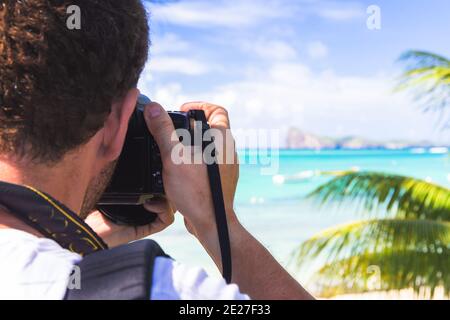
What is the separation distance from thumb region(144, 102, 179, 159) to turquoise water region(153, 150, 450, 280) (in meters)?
0.25

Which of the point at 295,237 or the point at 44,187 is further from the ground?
the point at 44,187

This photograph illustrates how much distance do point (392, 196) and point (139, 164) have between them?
3963 millimetres

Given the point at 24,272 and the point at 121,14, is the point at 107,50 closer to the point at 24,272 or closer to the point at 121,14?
the point at 121,14

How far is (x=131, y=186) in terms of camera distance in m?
1.29

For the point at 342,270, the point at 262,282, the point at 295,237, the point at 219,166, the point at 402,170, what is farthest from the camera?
the point at 402,170

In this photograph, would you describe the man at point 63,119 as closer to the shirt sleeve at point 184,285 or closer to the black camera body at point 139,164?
the shirt sleeve at point 184,285

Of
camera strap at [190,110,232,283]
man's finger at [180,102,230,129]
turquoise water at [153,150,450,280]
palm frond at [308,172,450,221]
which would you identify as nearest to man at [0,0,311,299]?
camera strap at [190,110,232,283]

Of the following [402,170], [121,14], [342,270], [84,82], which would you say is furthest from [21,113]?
[402,170]

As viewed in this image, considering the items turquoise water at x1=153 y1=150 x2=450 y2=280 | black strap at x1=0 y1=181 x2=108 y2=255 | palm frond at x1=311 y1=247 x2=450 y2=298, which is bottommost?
turquoise water at x1=153 y1=150 x2=450 y2=280

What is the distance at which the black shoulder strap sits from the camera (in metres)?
0.72

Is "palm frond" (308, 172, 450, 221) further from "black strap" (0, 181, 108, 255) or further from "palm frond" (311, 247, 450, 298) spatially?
"black strap" (0, 181, 108, 255)

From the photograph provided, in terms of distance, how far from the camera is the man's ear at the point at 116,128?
3.25 feet
